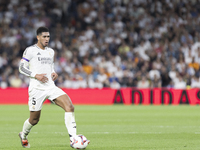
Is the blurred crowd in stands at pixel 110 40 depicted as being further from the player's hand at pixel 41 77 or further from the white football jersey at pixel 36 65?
the player's hand at pixel 41 77

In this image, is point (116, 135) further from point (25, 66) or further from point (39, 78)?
point (25, 66)

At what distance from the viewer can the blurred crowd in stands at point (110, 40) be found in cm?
2306

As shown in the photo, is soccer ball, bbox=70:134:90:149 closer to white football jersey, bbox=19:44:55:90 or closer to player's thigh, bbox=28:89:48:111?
player's thigh, bbox=28:89:48:111

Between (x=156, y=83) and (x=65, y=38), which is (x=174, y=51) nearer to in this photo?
(x=156, y=83)

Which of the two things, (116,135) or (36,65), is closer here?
(36,65)

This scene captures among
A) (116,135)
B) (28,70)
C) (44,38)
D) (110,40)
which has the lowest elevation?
(116,135)

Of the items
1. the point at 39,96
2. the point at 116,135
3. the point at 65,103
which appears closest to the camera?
the point at 65,103

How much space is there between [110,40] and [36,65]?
17901 millimetres

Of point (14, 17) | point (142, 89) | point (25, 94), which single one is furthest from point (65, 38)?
point (142, 89)

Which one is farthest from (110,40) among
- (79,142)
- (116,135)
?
(79,142)

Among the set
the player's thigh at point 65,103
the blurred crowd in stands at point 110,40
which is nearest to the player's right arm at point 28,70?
the player's thigh at point 65,103

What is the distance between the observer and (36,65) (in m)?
7.89

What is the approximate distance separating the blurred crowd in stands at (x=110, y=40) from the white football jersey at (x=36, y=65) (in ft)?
48.9

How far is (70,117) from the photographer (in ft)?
24.4
